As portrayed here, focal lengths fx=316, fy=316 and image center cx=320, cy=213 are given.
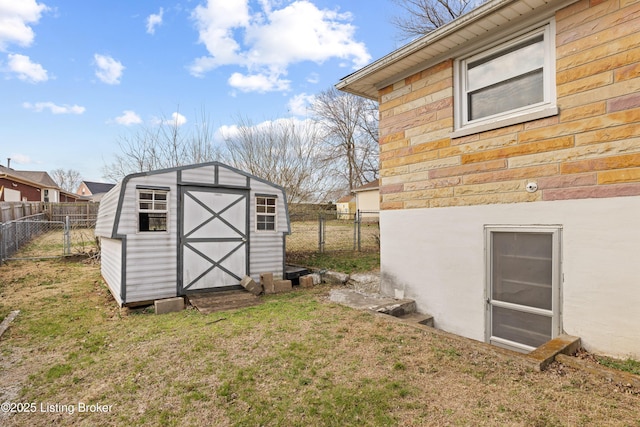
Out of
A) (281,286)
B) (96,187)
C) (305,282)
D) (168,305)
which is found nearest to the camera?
(168,305)

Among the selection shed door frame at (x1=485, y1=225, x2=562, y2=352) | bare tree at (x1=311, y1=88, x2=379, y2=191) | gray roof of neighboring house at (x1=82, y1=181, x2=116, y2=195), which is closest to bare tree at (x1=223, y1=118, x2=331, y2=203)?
bare tree at (x1=311, y1=88, x2=379, y2=191)

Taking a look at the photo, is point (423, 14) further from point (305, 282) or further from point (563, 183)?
point (563, 183)

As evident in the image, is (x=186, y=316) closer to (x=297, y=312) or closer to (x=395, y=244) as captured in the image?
(x=297, y=312)

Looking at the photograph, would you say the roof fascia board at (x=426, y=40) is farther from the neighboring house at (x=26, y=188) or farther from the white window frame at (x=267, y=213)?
the neighboring house at (x=26, y=188)

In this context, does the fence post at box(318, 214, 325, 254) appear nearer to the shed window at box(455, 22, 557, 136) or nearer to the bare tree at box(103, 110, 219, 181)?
the bare tree at box(103, 110, 219, 181)

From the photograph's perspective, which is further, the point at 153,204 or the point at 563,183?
the point at 153,204

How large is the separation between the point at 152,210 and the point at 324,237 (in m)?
6.52

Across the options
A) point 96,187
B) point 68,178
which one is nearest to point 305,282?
point 96,187

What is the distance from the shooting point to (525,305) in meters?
3.98

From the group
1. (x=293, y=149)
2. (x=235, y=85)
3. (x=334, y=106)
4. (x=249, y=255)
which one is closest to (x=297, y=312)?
(x=249, y=255)

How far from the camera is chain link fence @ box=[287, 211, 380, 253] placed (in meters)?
12.2

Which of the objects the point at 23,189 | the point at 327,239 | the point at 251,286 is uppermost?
the point at 23,189

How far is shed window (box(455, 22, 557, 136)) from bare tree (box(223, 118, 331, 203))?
1067cm

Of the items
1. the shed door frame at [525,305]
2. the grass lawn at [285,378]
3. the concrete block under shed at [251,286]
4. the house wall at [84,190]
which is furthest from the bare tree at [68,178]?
the shed door frame at [525,305]
